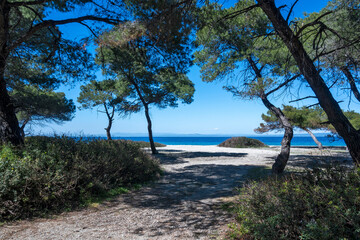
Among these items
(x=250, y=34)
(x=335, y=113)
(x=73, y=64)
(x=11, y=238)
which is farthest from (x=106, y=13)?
(x=335, y=113)

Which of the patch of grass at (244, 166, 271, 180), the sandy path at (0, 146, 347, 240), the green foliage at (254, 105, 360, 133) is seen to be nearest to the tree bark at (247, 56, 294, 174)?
the patch of grass at (244, 166, 271, 180)

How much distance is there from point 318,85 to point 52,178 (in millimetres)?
5244

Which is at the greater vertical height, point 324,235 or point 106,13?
point 106,13

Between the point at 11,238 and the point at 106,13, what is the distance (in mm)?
6183

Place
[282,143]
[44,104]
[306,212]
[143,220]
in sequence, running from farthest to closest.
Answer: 1. [44,104]
2. [282,143]
3. [143,220]
4. [306,212]

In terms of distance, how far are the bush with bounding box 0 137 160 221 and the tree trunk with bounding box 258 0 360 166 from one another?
4.84 meters

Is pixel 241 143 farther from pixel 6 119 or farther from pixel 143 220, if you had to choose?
pixel 143 220

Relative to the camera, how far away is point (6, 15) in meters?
5.93

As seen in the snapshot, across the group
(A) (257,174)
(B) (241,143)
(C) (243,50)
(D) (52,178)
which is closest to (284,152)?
(A) (257,174)

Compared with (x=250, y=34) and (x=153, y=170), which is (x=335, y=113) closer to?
(x=250, y=34)

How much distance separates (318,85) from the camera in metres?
3.67

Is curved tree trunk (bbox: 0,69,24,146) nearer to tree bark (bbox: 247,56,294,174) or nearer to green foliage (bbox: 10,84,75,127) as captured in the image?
tree bark (bbox: 247,56,294,174)

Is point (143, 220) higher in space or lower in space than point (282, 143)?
lower

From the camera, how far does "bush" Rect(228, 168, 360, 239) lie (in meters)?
2.05
